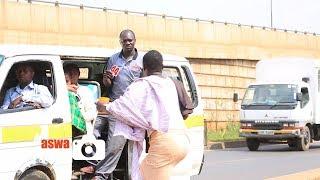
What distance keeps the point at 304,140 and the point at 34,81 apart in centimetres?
1544

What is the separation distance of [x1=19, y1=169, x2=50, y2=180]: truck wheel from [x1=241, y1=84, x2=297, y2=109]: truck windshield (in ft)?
48.7

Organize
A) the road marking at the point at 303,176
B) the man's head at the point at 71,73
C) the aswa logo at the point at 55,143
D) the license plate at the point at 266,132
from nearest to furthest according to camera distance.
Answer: the aswa logo at the point at 55,143, the man's head at the point at 71,73, the road marking at the point at 303,176, the license plate at the point at 266,132

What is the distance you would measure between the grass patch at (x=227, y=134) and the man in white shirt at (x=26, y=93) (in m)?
18.7

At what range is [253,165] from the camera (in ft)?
53.3

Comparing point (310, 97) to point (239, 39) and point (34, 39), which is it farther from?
point (239, 39)

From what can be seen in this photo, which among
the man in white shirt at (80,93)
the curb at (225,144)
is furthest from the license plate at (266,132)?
the man in white shirt at (80,93)

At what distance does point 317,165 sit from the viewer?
16.0 meters

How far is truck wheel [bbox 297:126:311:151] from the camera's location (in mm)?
21547

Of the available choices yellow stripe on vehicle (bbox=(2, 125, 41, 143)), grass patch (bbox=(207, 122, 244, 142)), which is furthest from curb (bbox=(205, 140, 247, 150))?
yellow stripe on vehicle (bbox=(2, 125, 41, 143))

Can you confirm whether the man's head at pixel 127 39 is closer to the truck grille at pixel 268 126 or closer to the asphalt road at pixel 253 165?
the asphalt road at pixel 253 165

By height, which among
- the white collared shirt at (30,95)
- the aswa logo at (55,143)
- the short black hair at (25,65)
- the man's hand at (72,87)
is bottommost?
the aswa logo at (55,143)

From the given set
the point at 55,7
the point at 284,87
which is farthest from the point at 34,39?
the point at 284,87

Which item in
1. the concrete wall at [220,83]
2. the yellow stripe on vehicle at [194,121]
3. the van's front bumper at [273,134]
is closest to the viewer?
the yellow stripe on vehicle at [194,121]

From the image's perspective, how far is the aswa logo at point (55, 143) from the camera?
7.12 m
